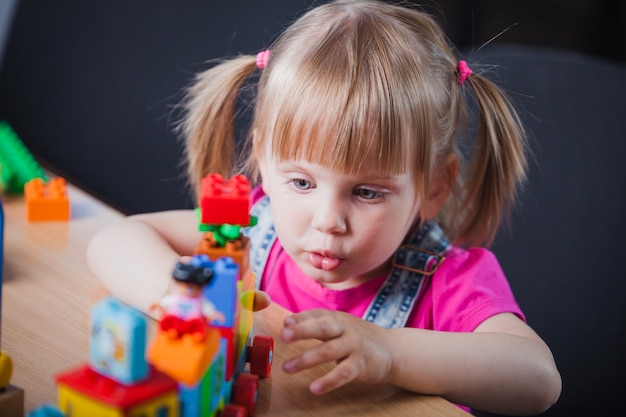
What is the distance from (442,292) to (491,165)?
192 millimetres

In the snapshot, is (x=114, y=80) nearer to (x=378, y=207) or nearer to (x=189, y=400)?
(x=378, y=207)

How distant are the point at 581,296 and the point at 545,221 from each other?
0.11 m

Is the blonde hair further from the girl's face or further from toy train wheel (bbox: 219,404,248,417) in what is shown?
toy train wheel (bbox: 219,404,248,417)

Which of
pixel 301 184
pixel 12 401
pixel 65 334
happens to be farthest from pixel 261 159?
pixel 12 401

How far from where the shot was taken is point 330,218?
2.58 feet

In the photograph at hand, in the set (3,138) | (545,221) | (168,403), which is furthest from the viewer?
(3,138)

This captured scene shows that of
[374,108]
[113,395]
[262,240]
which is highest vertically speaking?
[374,108]

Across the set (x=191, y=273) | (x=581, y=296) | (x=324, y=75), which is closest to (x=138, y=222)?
(x=324, y=75)

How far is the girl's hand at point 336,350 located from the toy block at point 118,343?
0.18m

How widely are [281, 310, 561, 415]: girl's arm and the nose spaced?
14cm

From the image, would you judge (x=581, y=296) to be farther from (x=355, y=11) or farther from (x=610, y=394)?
(x=355, y=11)

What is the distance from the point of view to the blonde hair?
803mm

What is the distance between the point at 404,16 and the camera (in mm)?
903

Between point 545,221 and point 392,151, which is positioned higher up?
point 392,151
